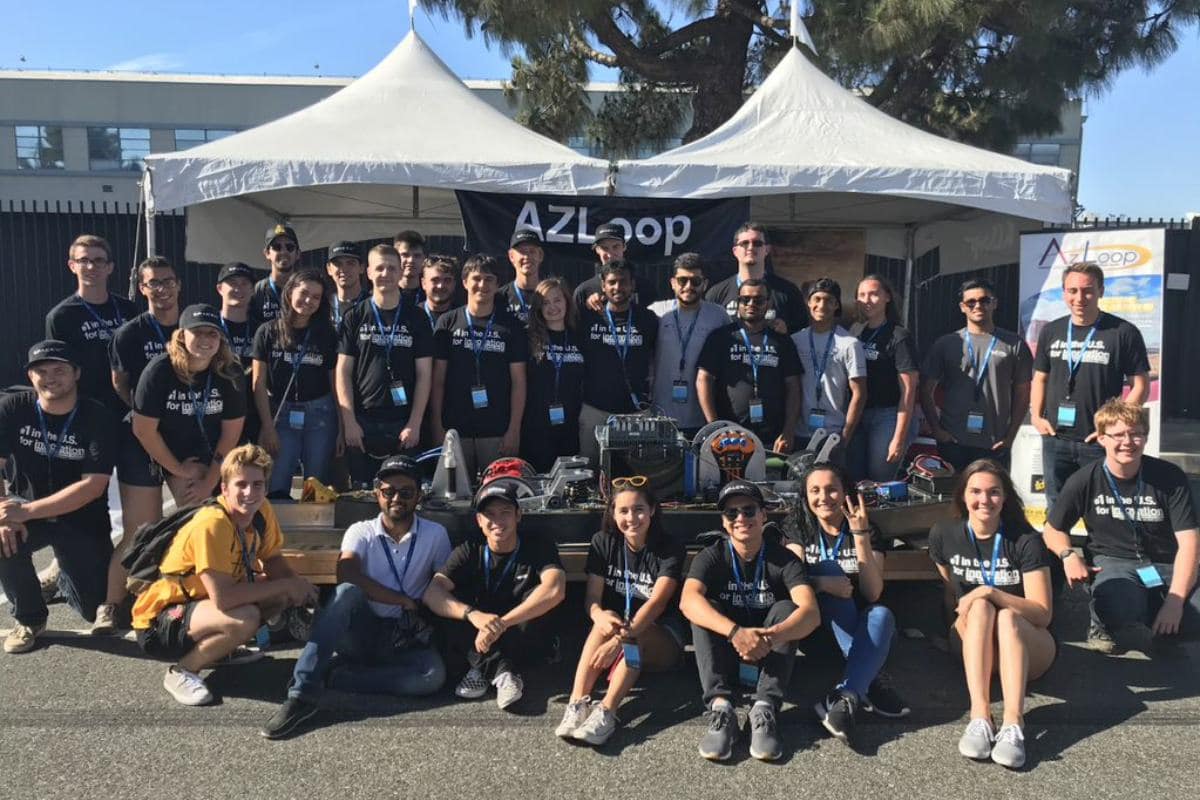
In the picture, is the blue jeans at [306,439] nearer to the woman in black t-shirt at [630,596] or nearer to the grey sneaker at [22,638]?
the grey sneaker at [22,638]

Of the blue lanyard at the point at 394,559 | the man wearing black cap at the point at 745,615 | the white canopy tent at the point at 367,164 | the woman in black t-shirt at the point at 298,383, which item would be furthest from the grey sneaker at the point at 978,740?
the white canopy tent at the point at 367,164

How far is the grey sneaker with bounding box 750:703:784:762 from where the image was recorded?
10.5ft

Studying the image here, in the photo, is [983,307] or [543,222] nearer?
[983,307]

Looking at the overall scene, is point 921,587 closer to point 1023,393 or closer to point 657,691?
point 1023,393

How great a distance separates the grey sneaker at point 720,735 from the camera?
10.6ft

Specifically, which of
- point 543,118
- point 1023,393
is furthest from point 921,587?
point 543,118

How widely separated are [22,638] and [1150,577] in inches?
203

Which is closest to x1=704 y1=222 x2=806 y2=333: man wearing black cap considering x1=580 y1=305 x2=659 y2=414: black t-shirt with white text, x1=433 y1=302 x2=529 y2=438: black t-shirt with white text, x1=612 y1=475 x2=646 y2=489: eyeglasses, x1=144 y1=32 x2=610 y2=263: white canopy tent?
x1=580 y1=305 x2=659 y2=414: black t-shirt with white text

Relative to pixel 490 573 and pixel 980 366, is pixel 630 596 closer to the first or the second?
pixel 490 573

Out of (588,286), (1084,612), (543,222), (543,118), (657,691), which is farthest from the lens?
(543,118)

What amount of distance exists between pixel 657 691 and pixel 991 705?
1.35 metres

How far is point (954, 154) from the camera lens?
690cm

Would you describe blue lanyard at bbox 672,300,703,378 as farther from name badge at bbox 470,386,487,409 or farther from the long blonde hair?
the long blonde hair

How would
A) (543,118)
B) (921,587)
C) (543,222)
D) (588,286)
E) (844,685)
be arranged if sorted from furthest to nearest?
(543,118)
(543,222)
(588,286)
(921,587)
(844,685)
